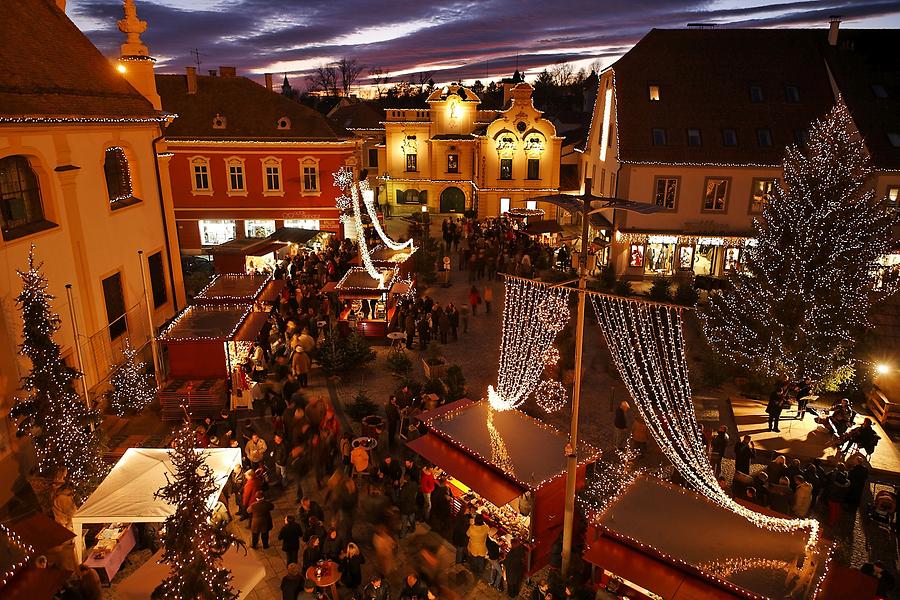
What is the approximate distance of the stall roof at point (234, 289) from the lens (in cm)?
1827

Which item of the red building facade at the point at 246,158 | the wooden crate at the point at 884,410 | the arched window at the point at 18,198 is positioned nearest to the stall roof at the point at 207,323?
the arched window at the point at 18,198

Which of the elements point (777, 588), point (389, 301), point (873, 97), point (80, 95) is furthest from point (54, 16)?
point (873, 97)

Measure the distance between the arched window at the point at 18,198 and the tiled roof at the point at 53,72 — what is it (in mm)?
1213

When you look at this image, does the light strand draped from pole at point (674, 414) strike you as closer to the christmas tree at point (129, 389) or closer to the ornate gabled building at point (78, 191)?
the christmas tree at point (129, 389)

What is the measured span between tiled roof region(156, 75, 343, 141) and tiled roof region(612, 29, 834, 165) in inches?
600

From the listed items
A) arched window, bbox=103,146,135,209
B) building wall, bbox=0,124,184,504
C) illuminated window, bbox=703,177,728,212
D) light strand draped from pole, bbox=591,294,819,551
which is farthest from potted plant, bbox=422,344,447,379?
illuminated window, bbox=703,177,728,212

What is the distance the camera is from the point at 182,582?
24.0ft

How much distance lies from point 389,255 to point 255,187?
38.0ft

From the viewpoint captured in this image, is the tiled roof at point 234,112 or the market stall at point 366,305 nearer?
the market stall at point 366,305

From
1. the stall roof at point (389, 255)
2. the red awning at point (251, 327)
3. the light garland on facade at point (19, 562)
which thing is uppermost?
the stall roof at point (389, 255)

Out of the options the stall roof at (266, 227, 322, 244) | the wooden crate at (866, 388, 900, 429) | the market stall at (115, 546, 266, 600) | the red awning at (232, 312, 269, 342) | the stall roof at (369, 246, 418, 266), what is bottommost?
the wooden crate at (866, 388, 900, 429)

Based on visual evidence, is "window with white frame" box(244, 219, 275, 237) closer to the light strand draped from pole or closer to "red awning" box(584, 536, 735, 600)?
the light strand draped from pole

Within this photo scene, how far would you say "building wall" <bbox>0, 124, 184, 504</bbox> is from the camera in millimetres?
12047

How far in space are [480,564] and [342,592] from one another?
89.2 inches
